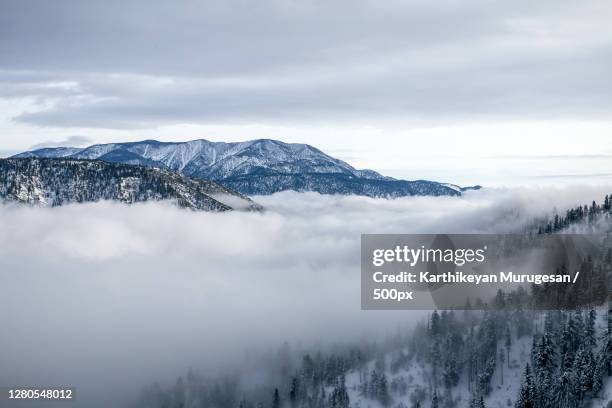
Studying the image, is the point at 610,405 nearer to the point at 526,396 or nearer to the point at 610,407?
the point at 610,407

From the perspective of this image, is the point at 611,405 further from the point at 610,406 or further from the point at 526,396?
the point at 526,396

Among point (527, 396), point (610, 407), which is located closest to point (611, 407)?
point (610, 407)

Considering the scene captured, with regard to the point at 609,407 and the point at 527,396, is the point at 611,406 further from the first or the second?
the point at 527,396

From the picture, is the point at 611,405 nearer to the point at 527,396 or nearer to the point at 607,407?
the point at 607,407

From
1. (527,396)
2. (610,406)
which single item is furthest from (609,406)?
(527,396)

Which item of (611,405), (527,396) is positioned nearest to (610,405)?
(611,405)

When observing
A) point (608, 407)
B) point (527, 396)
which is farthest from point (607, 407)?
point (527, 396)
